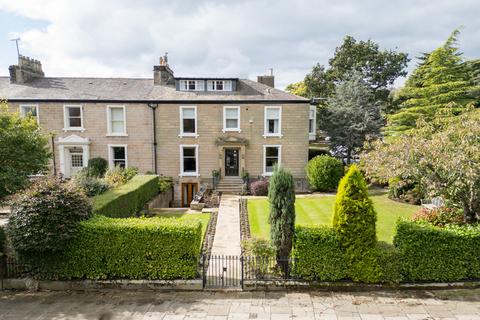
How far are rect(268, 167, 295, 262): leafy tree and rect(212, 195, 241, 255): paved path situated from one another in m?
2.64

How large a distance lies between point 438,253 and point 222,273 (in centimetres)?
669

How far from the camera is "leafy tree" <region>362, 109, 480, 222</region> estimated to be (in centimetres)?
893

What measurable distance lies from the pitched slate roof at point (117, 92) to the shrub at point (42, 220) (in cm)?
1484

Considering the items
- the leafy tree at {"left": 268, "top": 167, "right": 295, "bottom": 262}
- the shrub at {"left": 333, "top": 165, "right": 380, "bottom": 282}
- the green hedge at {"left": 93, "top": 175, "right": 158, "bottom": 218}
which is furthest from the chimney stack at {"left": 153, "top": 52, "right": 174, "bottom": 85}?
the shrub at {"left": 333, "top": 165, "right": 380, "bottom": 282}

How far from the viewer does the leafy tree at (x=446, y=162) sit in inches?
352

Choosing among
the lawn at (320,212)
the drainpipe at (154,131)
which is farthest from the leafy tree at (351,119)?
the drainpipe at (154,131)

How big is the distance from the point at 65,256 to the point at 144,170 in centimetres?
1441

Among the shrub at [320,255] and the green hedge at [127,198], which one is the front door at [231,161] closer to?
the green hedge at [127,198]

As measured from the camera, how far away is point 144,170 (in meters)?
22.8

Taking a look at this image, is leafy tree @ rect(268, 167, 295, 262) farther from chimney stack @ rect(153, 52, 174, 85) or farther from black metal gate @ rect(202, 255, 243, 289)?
chimney stack @ rect(153, 52, 174, 85)

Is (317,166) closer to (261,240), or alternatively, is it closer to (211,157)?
(211,157)

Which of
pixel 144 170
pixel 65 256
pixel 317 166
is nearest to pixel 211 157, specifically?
pixel 144 170

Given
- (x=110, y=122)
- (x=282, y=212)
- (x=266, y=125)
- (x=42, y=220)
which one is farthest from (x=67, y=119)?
(x=282, y=212)

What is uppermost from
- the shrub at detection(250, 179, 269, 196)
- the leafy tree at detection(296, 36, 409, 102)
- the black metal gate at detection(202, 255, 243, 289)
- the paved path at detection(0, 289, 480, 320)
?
the leafy tree at detection(296, 36, 409, 102)
